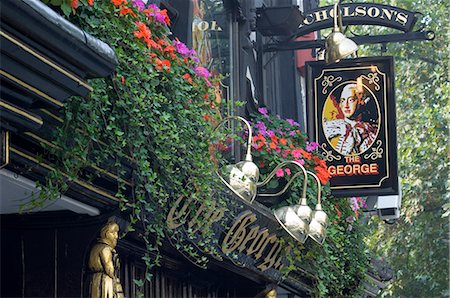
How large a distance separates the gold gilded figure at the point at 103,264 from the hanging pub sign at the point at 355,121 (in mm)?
5338

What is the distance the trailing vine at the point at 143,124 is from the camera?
881 cm

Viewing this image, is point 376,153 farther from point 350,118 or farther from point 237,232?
point 237,232

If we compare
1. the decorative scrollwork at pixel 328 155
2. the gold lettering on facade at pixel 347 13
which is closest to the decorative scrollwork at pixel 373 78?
the decorative scrollwork at pixel 328 155

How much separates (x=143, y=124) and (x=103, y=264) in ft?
4.03

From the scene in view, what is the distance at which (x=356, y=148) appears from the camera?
15.5 m

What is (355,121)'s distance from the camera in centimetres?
1555

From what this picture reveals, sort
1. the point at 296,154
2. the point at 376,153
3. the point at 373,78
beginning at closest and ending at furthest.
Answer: the point at 296,154 → the point at 376,153 → the point at 373,78

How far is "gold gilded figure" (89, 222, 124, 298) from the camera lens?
10203 mm

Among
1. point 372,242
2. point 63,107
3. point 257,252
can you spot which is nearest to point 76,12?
point 63,107

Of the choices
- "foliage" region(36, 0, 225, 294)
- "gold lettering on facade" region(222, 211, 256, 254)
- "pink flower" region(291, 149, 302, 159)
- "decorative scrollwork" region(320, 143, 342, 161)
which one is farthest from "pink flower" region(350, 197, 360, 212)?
"foliage" region(36, 0, 225, 294)

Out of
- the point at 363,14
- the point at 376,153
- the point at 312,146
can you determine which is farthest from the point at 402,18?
the point at 312,146

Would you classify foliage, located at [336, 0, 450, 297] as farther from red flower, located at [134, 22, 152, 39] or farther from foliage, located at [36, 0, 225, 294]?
red flower, located at [134, 22, 152, 39]

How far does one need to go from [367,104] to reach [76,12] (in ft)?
23.4

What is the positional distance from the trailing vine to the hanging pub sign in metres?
3.85
